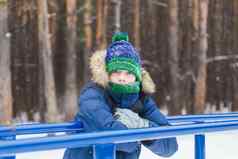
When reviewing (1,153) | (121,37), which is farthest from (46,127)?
(1,153)

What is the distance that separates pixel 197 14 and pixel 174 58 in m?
1.28

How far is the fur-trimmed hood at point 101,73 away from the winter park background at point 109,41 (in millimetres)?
6995

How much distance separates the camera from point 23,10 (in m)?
12.0

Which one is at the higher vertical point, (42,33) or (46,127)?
(42,33)

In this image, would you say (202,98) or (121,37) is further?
(202,98)

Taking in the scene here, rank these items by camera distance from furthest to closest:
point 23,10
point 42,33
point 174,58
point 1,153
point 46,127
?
point 174,58 → point 23,10 → point 42,33 → point 46,127 → point 1,153

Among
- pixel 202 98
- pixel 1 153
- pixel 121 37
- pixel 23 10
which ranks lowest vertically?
pixel 202 98

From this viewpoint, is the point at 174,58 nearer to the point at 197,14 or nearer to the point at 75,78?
the point at 197,14

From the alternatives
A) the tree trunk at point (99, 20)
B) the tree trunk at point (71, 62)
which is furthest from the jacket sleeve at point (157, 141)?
the tree trunk at point (99, 20)

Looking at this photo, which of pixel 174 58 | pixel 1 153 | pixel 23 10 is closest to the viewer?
pixel 1 153

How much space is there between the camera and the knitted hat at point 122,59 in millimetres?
2736

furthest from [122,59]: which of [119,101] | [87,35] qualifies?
[87,35]

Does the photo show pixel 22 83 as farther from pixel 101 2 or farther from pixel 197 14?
pixel 197 14

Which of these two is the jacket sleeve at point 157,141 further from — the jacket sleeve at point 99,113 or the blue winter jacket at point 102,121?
the jacket sleeve at point 99,113
